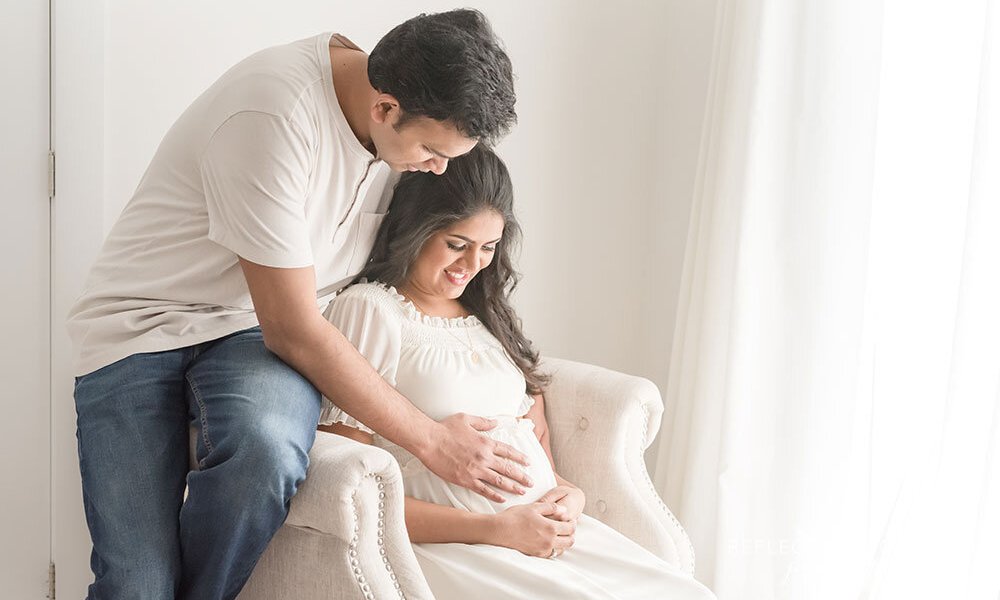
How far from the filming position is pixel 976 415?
5.57 feet

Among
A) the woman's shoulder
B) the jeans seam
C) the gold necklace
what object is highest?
the woman's shoulder

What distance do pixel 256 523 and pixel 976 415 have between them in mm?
1245

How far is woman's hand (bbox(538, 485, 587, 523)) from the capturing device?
1608 mm

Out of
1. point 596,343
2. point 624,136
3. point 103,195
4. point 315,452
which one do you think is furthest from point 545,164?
point 315,452

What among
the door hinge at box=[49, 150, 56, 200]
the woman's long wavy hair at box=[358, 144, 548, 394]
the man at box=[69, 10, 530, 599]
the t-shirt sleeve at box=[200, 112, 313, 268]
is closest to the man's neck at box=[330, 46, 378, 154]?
the man at box=[69, 10, 530, 599]

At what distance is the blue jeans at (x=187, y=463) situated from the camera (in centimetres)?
132

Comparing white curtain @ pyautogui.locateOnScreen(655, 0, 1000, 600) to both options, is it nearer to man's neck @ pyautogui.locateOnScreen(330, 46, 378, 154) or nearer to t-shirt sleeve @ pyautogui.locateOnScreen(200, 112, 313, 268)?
man's neck @ pyautogui.locateOnScreen(330, 46, 378, 154)

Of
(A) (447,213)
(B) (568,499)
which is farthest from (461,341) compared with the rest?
(B) (568,499)

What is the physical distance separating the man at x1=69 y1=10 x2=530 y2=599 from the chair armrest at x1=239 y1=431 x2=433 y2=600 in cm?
4

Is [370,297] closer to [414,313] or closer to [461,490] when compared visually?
[414,313]

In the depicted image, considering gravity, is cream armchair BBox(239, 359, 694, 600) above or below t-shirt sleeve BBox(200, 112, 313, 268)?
below

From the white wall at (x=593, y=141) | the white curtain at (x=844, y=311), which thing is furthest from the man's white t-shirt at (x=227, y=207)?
the white curtain at (x=844, y=311)

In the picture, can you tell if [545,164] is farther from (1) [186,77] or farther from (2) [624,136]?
(1) [186,77]

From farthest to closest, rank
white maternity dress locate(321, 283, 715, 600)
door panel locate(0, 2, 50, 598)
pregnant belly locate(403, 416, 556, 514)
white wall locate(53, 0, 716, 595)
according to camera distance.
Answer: white wall locate(53, 0, 716, 595) < door panel locate(0, 2, 50, 598) < pregnant belly locate(403, 416, 556, 514) < white maternity dress locate(321, 283, 715, 600)
